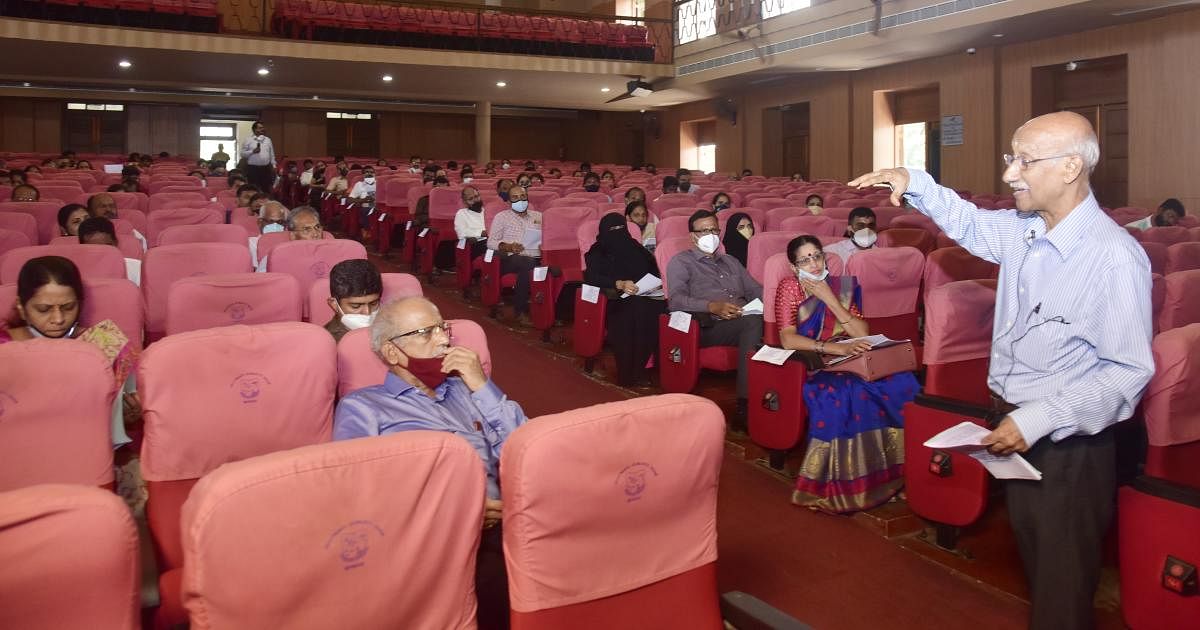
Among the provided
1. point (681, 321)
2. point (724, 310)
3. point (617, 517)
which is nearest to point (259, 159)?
point (681, 321)

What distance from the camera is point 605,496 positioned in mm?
1704

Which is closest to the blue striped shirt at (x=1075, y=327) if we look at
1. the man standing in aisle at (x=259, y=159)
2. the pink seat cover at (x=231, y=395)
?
the pink seat cover at (x=231, y=395)

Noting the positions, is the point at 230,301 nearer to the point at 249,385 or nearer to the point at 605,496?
the point at 249,385

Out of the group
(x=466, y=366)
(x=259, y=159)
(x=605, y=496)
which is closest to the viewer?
(x=605, y=496)

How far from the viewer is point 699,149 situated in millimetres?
22453

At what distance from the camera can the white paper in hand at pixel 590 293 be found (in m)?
5.74

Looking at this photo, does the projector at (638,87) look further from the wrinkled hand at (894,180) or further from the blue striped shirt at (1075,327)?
the blue striped shirt at (1075,327)

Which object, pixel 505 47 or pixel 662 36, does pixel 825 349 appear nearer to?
pixel 505 47

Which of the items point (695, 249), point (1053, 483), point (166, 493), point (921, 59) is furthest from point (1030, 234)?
point (921, 59)

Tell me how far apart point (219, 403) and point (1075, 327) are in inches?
86.9

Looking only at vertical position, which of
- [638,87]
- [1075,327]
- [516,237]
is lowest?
[1075,327]

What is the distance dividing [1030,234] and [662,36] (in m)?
17.7

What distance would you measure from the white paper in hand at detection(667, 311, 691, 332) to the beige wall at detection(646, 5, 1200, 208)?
935 centimetres

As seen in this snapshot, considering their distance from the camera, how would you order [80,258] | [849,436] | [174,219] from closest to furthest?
[849,436], [80,258], [174,219]
